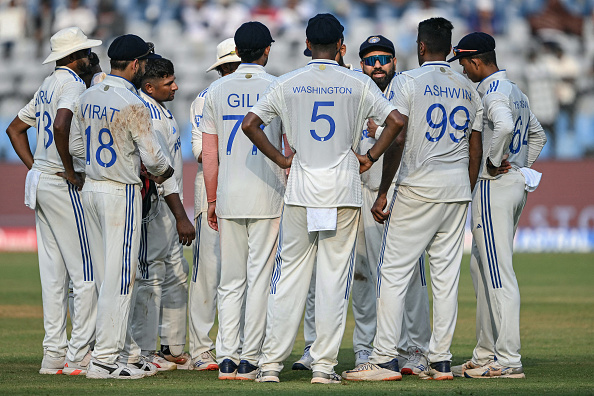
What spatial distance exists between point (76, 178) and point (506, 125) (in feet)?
11.0

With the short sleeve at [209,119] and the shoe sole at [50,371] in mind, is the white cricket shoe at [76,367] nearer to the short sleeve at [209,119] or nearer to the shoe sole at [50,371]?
the shoe sole at [50,371]

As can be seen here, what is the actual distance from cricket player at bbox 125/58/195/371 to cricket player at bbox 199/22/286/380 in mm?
470

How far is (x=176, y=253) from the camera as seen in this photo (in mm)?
7828

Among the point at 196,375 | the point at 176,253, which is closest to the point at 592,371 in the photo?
the point at 196,375

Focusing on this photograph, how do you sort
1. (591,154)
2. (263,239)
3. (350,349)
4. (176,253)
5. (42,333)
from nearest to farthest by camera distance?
(263,239), (176,253), (350,349), (42,333), (591,154)

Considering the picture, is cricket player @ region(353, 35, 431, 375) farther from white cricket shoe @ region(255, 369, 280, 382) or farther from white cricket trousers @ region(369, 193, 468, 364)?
white cricket shoe @ region(255, 369, 280, 382)

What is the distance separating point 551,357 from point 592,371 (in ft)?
3.51

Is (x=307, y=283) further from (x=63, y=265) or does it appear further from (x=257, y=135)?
(x=63, y=265)

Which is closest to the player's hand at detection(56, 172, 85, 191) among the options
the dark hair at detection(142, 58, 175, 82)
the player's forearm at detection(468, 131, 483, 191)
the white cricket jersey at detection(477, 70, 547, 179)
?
the dark hair at detection(142, 58, 175, 82)

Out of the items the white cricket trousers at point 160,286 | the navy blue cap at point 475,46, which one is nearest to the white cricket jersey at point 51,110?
the white cricket trousers at point 160,286

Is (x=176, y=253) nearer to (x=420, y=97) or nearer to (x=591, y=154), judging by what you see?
(x=420, y=97)

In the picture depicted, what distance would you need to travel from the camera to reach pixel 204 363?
7.46 m

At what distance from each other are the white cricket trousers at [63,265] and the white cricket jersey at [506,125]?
3229 millimetres

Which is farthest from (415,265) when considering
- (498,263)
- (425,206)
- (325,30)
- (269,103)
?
(325,30)
